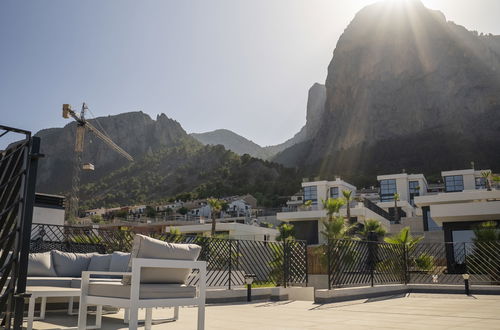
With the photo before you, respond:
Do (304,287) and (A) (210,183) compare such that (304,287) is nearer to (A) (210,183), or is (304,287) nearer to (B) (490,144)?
(A) (210,183)

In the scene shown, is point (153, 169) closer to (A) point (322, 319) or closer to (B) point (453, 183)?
(B) point (453, 183)

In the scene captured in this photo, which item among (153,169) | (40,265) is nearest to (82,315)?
(40,265)

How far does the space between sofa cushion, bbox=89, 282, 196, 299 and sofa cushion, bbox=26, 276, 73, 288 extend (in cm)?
168

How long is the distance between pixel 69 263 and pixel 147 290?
9.41ft

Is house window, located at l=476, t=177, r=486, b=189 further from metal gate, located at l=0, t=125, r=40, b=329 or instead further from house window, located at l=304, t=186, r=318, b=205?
metal gate, located at l=0, t=125, r=40, b=329

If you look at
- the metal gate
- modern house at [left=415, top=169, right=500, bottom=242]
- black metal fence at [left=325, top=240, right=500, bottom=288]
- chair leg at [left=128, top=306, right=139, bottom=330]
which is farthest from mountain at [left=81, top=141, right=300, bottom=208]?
the metal gate

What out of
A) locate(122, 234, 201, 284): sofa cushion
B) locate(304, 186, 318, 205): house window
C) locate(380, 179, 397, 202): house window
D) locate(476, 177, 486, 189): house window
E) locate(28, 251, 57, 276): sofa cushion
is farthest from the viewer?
locate(380, 179, 397, 202): house window

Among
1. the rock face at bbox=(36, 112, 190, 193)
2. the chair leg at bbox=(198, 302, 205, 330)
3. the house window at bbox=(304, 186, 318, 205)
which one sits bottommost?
the chair leg at bbox=(198, 302, 205, 330)

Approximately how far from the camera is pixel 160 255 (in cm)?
349

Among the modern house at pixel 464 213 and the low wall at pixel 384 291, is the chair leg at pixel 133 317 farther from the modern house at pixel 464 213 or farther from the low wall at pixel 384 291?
the modern house at pixel 464 213

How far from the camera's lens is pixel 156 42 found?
1602 cm

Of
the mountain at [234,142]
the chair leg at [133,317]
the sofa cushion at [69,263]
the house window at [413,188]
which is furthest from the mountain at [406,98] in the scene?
the chair leg at [133,317]

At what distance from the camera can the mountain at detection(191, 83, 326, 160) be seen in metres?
121

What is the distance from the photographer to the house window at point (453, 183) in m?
39.3
